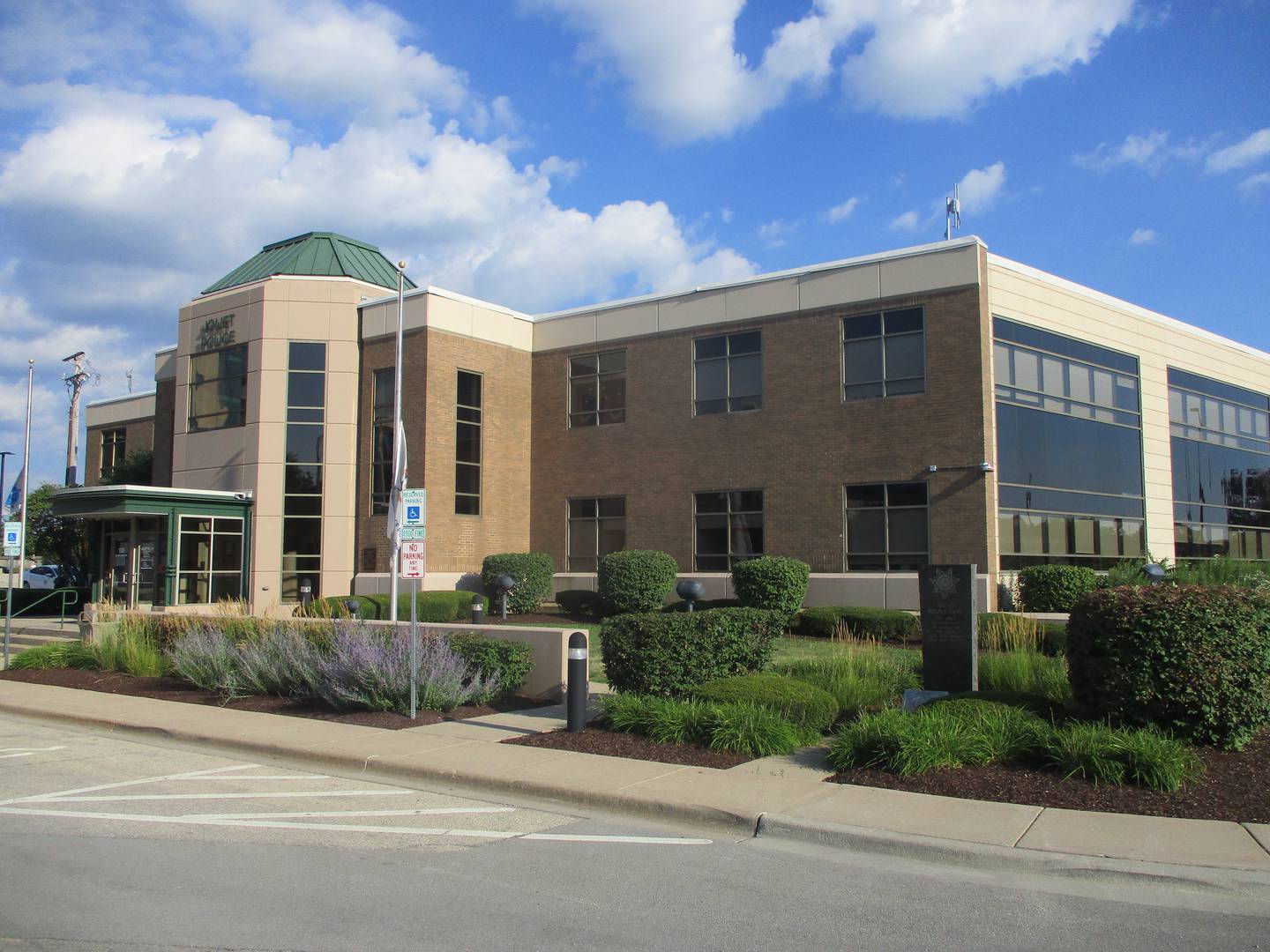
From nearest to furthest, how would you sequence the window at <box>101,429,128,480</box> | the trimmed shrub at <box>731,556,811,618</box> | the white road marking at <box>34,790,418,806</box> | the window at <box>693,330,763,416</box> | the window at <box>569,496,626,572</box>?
the white road marking at <box>34,790,418,806</box>
the trimmed shrub at <box>731,556,811,618</box>
the window at <box>693,330,763,416</box>
the window at <box>569,496,626,572</box>
the window at <box>101,429,128,480</box>

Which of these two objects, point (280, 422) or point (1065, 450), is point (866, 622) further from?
point (280, 422)

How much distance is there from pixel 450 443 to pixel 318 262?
783 centimetres

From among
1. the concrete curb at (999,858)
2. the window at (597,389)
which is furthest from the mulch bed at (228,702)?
the window at (597,389)

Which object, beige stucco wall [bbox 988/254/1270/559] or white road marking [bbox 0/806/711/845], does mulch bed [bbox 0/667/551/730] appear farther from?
beige stucco wall [bbox 988/254/1270/559]

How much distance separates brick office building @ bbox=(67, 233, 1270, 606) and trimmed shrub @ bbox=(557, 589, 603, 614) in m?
2.69

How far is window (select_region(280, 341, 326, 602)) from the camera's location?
94.9 ft

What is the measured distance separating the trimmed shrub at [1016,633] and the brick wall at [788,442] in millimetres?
6804

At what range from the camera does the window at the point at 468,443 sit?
2892 centimetres

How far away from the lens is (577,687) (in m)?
11.4

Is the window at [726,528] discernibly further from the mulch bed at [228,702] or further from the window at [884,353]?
the mulch bed at [228,702]

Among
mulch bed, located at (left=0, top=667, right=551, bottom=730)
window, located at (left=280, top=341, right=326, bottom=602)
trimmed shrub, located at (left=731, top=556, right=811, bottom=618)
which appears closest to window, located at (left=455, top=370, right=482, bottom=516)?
window, located at (left=280, top=341, right=326, bottom=602)

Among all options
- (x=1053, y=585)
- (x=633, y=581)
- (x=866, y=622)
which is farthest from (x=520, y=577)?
(x=1053, y=585)

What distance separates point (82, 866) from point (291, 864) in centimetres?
134

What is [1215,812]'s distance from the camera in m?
7.66
